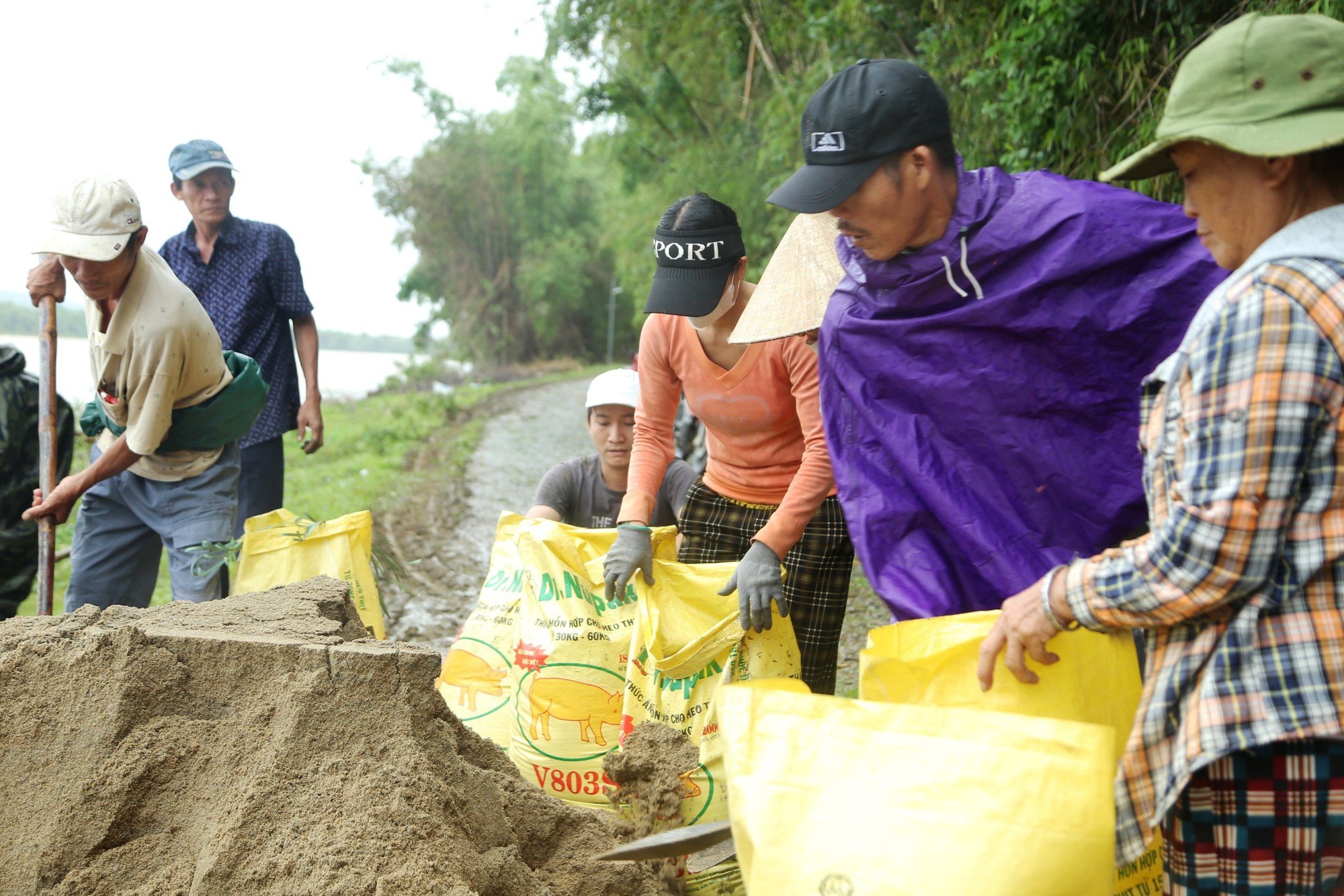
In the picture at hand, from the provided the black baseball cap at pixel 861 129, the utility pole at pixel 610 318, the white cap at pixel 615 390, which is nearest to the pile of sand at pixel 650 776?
the black baseball cap at pixel 861 129

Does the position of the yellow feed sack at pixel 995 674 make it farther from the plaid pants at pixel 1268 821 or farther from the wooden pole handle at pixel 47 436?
the wooden pole handle at pixel 47 436

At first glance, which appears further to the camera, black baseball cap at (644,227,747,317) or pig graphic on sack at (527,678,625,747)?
pig graphic on sack at (527,678,625,747)

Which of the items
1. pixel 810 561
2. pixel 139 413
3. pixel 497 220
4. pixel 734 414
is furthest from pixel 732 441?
pixel 497 220

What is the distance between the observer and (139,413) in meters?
3.33

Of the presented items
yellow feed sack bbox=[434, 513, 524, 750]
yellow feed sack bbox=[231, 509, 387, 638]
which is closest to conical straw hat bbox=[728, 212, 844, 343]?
yellow feed sack bbox=[434, 513, 524, 750]

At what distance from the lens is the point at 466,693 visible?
11.4 ft

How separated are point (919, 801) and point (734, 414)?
1650 millimetres

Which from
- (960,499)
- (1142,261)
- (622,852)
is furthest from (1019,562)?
(622,852)

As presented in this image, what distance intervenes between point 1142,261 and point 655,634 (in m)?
1.43

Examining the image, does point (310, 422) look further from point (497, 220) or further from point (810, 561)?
point (497, 220)

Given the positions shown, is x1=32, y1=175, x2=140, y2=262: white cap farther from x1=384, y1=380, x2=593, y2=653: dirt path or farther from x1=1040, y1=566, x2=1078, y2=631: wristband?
x1=1040, y1=566, x2=1078, y2=631: wristband

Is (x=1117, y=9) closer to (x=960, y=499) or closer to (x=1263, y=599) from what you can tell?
(x=960, y=499)

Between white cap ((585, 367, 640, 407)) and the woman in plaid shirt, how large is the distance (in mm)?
2440

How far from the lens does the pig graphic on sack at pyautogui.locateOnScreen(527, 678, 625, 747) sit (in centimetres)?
301
